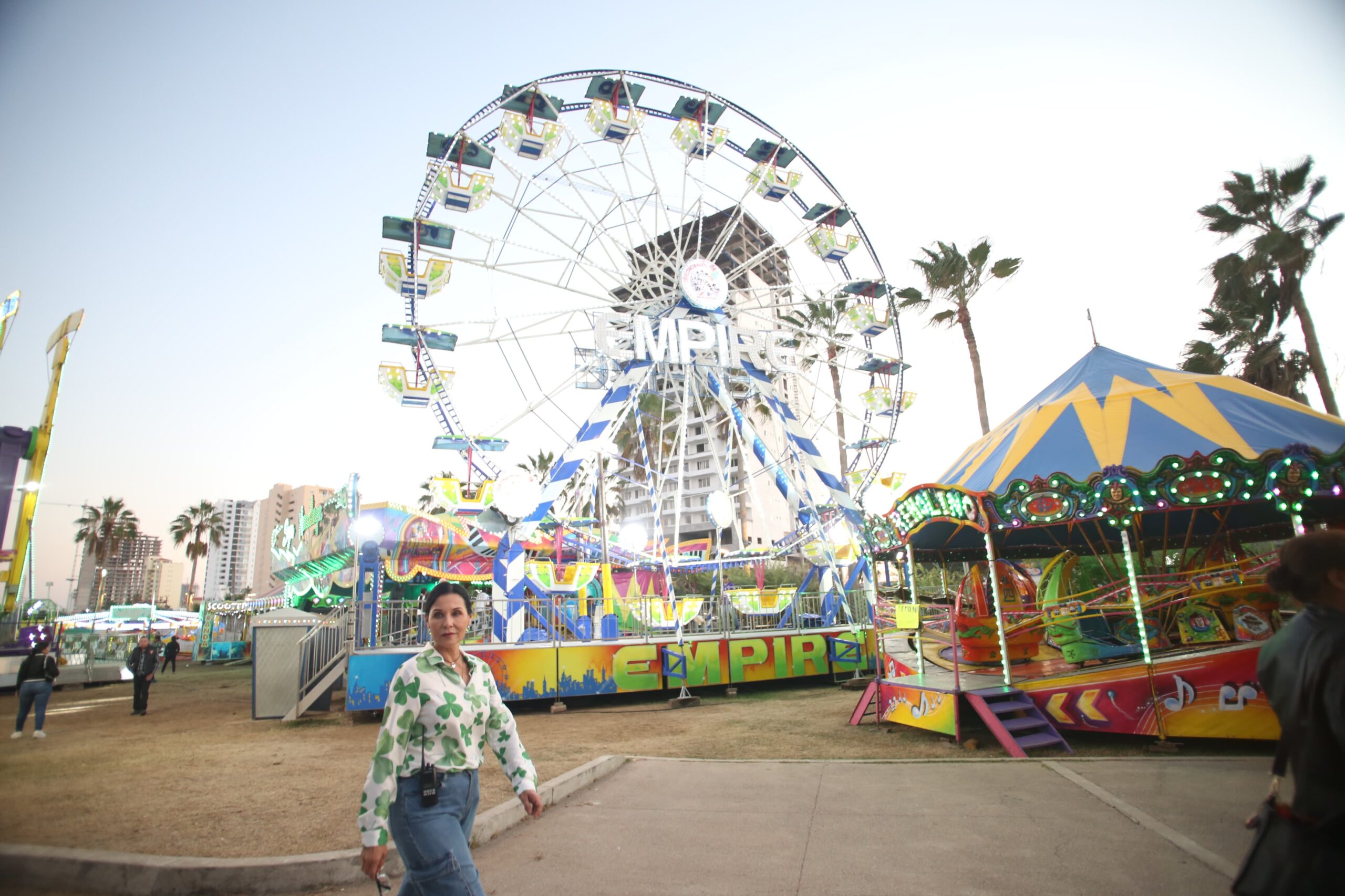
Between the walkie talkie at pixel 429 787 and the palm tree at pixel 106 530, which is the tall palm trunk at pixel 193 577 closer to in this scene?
the palm tree at pixel 106 530

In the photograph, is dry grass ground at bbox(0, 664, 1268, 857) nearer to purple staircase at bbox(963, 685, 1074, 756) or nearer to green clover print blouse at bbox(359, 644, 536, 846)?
purple staircase at bbox(963, 685, 1074, 756)

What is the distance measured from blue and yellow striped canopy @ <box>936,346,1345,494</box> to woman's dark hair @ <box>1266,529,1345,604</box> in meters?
7.07

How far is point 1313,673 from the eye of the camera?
6.80 feet

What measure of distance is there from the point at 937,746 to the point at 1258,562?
4.66 metres

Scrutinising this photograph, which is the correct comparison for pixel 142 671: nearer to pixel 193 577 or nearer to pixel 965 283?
pixel 965 283

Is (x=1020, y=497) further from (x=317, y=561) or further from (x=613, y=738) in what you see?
(x=317, y=561)

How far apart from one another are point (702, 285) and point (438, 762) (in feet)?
56.2

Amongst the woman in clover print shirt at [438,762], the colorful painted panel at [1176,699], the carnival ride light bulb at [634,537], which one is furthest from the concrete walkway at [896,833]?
the carnival ride light bulb at [634,537]

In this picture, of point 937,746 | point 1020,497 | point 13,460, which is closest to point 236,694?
point 13,460

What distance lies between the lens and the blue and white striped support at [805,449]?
671 inches

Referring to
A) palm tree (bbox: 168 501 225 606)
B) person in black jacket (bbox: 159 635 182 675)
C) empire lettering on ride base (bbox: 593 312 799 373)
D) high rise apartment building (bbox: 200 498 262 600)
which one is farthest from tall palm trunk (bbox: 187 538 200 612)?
high rise apartment building (bbox: 200 498 262 600)

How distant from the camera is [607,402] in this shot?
1678 cm

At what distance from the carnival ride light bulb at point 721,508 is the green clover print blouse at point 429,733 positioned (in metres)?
16.8

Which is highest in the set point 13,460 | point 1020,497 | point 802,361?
point 802,361
